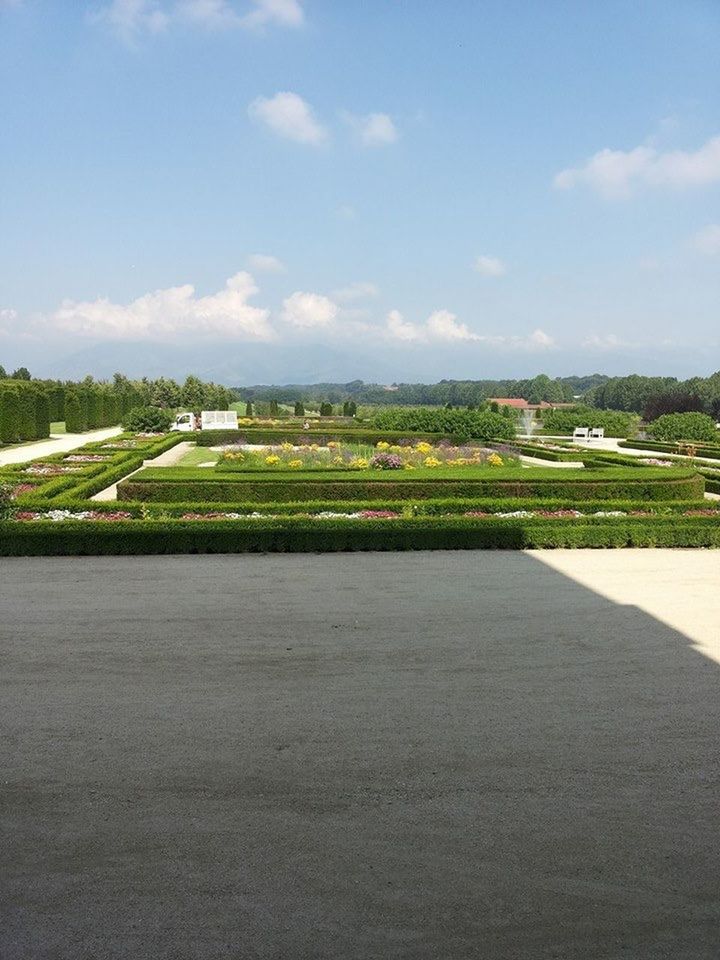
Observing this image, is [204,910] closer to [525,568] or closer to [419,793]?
[419,793]

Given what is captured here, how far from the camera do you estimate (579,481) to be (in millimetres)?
15406

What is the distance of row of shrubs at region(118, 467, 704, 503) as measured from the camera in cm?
1466

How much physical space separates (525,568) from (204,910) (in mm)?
7216

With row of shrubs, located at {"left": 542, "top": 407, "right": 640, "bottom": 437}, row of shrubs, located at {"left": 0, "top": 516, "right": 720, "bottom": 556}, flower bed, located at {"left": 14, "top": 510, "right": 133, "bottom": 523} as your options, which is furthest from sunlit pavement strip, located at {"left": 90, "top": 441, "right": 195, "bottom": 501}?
row of shrubs, located at {"left": 542, "top": 407, "right": 640, "bottom": 437}

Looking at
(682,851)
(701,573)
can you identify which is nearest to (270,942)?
(682,851)

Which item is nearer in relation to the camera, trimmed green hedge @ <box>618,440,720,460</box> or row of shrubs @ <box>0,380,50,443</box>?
trimmed green hedge @ <box>618,440,720,460</box>

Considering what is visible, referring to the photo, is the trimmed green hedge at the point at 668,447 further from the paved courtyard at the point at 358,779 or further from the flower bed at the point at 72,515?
the paved courtyard at the point at 358,779

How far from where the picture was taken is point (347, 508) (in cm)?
1286

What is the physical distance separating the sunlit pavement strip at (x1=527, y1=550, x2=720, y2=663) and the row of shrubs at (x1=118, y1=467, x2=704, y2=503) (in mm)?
3873

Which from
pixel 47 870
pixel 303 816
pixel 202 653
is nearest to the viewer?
pixel 47 870

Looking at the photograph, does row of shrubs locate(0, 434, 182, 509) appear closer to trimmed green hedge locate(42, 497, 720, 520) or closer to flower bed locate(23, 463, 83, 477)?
flower bed locate(23, 463, 83, 477)

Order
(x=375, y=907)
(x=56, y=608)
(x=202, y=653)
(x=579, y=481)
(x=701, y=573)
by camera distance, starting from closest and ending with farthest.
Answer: (x=375, y=907) < (x=202, y=653) < (x=56, y=608) < (x=701, y=573) < (x=579, y=481)

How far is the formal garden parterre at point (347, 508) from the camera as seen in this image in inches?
427

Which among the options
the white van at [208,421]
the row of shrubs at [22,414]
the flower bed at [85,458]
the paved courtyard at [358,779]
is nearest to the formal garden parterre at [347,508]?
the flower bed at [85,458]
